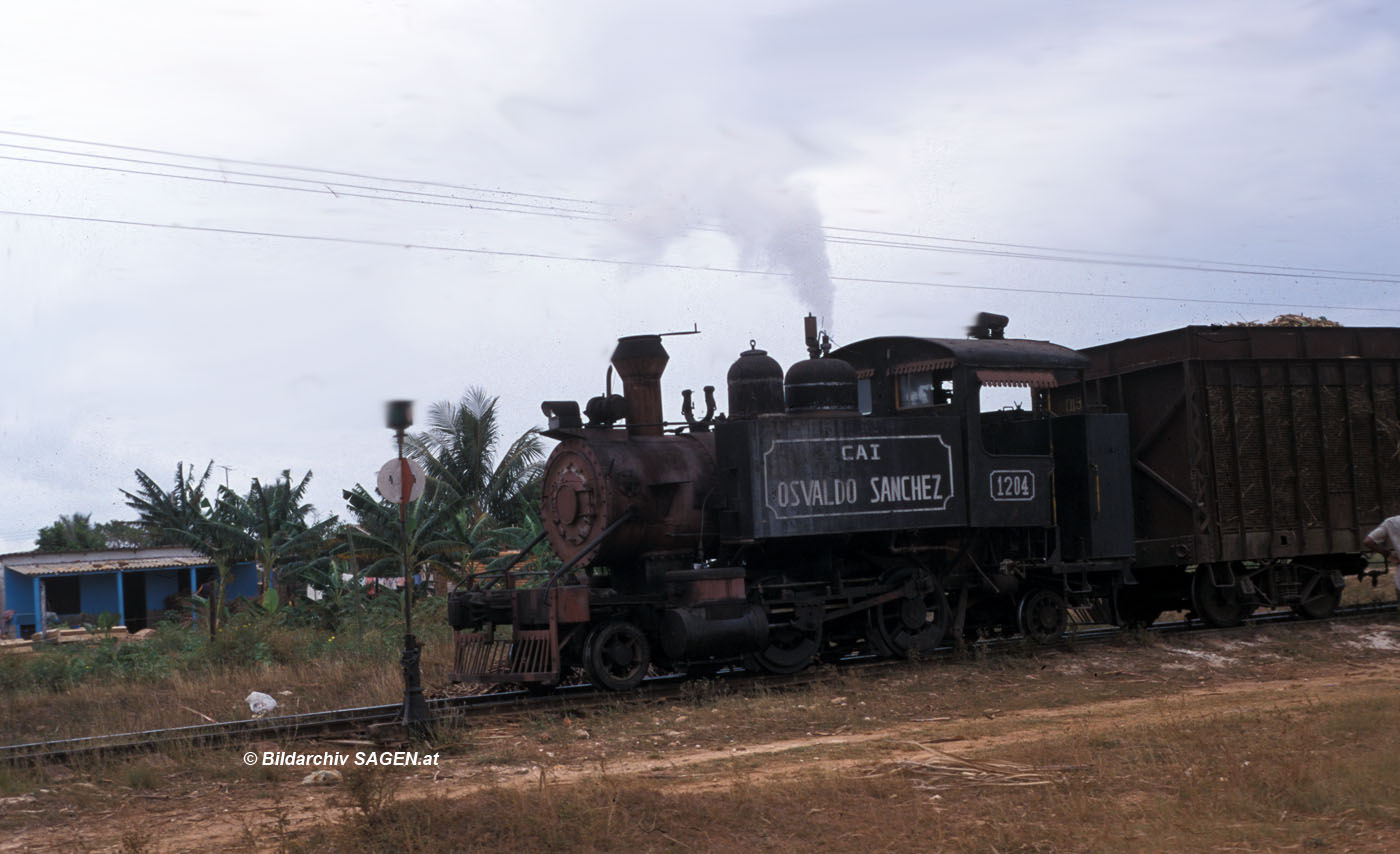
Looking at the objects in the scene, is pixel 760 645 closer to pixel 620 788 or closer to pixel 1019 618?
pixel 1019 618

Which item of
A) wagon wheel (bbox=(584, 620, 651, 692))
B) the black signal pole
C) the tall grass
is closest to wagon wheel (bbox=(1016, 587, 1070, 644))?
wagon wheel (bbox=(584, 620, 651, 692))

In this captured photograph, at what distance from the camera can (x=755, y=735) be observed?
877cm

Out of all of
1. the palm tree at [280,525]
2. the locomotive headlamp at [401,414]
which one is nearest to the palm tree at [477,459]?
the palm tree at [280,525]

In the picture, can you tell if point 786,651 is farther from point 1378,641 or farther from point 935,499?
point 1378,641

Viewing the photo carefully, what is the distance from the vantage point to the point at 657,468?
11227mm

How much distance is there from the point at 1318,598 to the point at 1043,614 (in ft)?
14.4

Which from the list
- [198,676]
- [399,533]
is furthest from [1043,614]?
[399,533]

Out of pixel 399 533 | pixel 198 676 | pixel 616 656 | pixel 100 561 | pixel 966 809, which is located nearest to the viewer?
pixel 966 809

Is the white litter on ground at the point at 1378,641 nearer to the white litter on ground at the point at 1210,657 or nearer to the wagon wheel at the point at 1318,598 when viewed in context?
the wagon wheel at the point at 1318,598

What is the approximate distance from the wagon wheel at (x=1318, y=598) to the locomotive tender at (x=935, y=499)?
0.04 m

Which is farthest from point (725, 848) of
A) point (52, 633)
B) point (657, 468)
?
point (52, 633)

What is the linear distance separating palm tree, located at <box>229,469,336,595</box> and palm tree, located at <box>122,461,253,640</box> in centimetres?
26

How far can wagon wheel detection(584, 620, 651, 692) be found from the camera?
1049 centimetres

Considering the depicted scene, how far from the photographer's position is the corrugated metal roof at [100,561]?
29.5 metres
